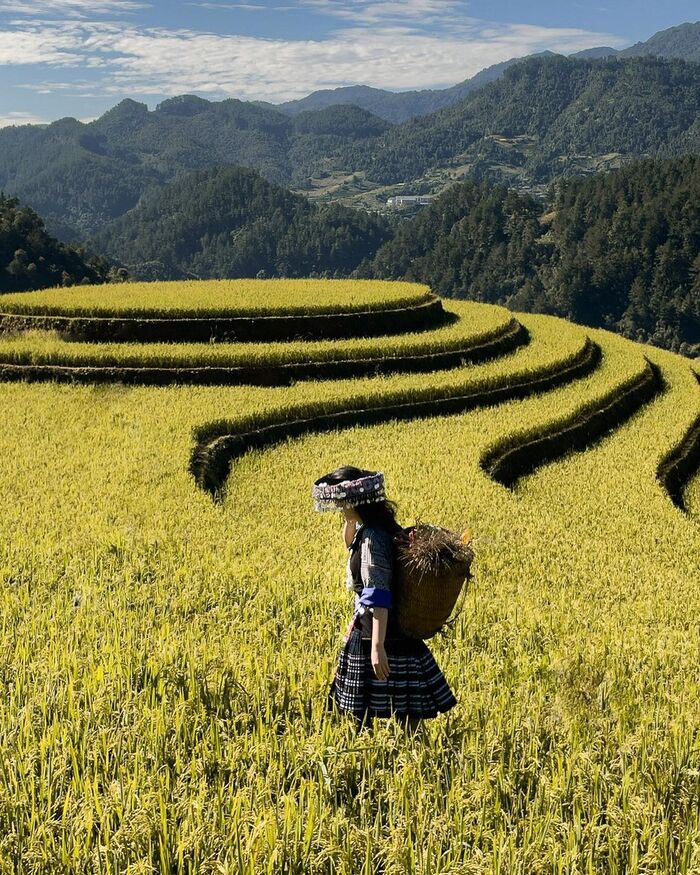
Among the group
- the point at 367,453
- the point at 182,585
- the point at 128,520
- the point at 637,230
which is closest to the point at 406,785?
the point at 182,585

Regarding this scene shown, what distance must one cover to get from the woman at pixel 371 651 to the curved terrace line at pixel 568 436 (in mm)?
11033

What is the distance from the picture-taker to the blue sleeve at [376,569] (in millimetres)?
4160

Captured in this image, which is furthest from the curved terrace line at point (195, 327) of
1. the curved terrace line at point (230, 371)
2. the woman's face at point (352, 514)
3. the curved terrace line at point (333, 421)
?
the woman's face at point (352, 514)

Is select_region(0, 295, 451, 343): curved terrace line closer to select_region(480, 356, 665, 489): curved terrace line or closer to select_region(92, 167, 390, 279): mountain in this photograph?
select_region(480, 356, 665, 489): curved terrace line

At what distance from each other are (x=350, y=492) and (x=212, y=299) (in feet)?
66.5

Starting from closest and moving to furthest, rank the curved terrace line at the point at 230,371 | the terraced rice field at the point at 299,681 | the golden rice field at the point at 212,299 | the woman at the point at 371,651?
1. the terraced rice field at the point at 299,681
2. the woman at the point at 371,651
3. the curved terrace line at the point at 230,371
4. the golden rice field at the point at 212,299

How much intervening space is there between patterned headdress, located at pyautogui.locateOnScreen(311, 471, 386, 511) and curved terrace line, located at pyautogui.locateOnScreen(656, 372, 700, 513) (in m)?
13.6

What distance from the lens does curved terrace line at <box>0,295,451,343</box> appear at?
21531 millimetres

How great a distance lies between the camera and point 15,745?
3.97 m

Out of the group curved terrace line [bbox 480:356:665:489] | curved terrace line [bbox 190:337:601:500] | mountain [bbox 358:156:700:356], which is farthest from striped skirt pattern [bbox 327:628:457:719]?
mountain [bbox 358:156:700:356]

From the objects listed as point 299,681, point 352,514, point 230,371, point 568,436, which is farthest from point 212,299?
point 352,514

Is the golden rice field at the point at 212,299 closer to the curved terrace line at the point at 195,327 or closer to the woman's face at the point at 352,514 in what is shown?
the curved terrace line at the point at 195,327

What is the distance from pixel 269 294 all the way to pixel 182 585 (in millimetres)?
19138

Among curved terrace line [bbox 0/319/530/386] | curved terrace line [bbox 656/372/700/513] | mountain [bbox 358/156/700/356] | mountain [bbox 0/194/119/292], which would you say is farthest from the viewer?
mountain [bbox 358/156/700/356]
